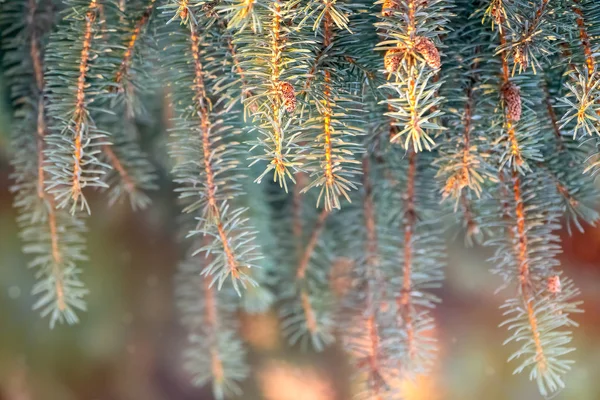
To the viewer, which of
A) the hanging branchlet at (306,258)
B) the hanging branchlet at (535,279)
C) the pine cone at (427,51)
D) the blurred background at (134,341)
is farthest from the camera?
the blurred background at (134,341)

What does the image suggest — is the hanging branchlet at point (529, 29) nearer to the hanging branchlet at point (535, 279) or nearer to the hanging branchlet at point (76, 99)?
the hanging branchlet at point (535, 279)

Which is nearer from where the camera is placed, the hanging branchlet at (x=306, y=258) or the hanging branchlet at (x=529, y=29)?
the hanging branchlet at (x=529, y=29)

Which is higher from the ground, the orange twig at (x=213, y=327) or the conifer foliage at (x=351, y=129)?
the conifer foliage at (x=351, y=129)

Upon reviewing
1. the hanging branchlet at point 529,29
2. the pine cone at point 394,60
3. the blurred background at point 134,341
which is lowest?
the blurred background at point 134,341

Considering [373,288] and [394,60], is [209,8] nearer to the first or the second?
[394,60]

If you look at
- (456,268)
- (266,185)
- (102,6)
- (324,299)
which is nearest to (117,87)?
(102,6)

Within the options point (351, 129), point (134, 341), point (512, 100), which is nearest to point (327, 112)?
point (351, 129)

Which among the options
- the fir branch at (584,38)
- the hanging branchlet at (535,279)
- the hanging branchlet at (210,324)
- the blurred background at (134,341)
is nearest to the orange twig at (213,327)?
the hanging branchlet at (210,324)

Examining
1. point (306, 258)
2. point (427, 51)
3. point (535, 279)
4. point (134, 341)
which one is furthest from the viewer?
point (134, 341)
